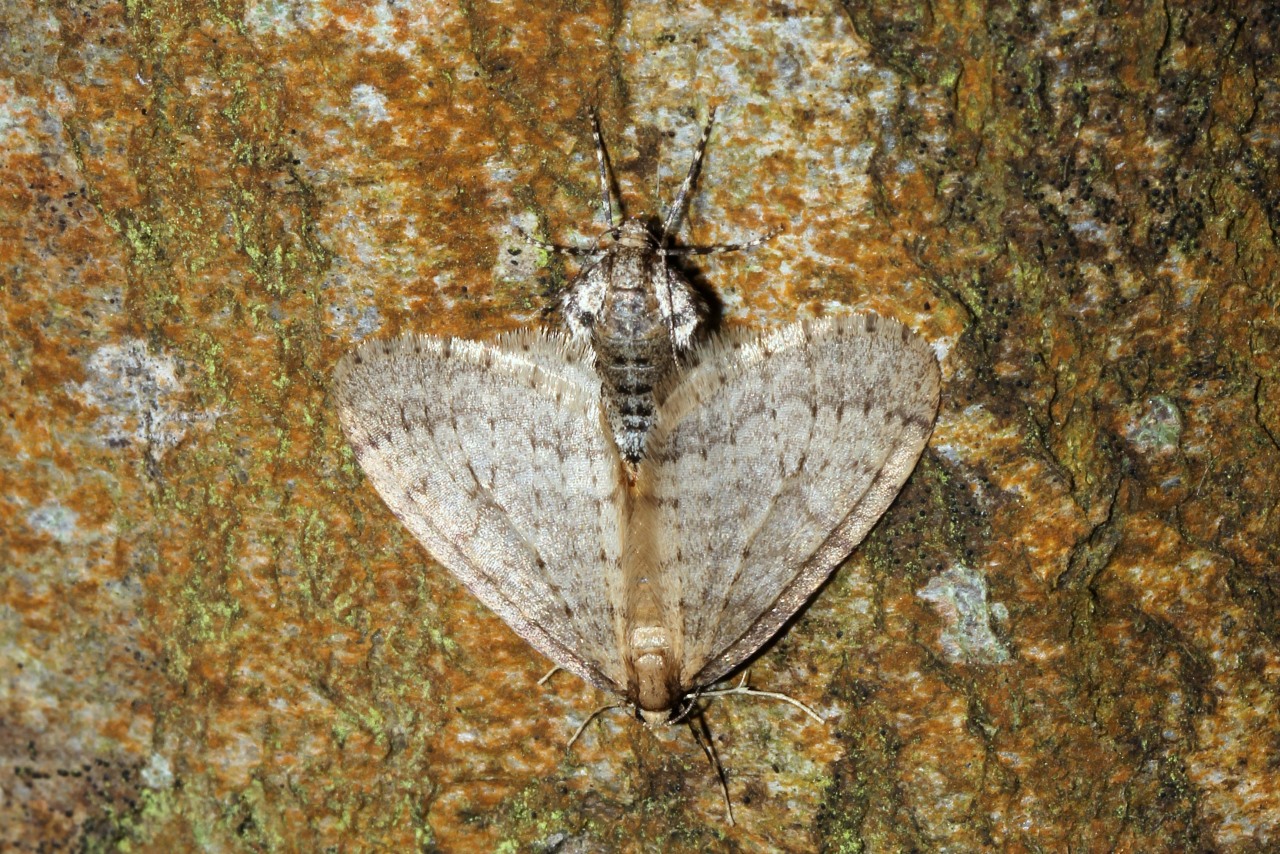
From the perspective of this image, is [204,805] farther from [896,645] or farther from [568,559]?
[896,645]

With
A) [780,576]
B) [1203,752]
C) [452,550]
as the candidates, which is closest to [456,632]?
[452,550]

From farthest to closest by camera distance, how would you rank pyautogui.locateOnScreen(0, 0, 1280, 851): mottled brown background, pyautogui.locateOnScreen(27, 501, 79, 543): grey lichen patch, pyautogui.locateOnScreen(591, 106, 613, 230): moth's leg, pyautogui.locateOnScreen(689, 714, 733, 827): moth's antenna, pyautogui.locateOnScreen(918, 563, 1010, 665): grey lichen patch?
pyautogui.locateOnScreen(27, 501, 79, 543): grey lichen patch, pyautogui.locateOnScreen(689, 714, 733, 827): moth's antenna, pyautogui.locateOnScreen(918, 563, 1010, 665): grey lichen patch, pyautogui.locateOnScreen(591, 106, 613, 230): moth's leg, pyautogui.locateOnScreen(0, 0, 1280, 851): mottled brown background

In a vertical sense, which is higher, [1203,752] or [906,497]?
[906,497]

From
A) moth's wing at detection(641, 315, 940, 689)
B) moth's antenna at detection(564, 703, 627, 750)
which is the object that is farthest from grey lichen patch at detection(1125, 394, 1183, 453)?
moth's antenna at detection(564, 703, 627, 750)

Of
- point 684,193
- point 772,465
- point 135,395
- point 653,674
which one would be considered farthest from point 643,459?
point 135,395

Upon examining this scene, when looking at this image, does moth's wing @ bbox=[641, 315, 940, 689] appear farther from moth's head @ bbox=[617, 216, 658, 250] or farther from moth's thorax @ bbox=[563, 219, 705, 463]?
moth's head @ bbox=[617, 216, 658, 250]

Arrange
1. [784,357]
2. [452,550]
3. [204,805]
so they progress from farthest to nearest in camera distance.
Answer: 1. [204,805]
2. [452,550]
3. [784,357]

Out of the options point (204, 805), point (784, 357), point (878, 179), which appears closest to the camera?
point (878, 179)
